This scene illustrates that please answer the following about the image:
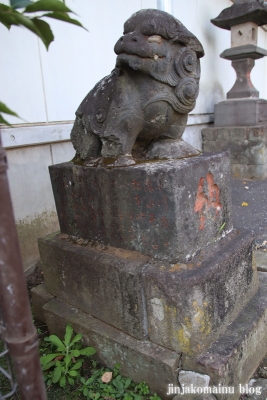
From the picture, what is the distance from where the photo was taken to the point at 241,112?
520 centimetres

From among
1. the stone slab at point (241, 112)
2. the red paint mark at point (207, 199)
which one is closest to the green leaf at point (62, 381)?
the red paint mark at point (207, 199)

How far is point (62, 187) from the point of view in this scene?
1954 mm

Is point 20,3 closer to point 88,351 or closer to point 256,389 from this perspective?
point 88,351

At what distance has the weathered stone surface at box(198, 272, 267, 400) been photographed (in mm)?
1397

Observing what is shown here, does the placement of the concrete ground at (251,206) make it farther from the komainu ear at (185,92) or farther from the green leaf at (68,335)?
the green leaf at (68,335)

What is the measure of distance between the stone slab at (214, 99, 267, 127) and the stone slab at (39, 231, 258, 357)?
381cm

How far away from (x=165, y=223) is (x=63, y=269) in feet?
2.63

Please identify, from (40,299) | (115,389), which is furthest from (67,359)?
(40,299)

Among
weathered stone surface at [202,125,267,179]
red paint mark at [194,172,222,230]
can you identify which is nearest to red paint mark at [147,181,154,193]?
red paint mark at [194,172,222,230]

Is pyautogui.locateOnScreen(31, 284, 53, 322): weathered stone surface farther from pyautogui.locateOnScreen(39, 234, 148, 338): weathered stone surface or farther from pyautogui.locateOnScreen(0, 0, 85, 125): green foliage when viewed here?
pyautogui.locateOnScreen(0, 0, 85, 125): green foliage

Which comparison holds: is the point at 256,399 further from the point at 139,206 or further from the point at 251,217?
the point at 251,217

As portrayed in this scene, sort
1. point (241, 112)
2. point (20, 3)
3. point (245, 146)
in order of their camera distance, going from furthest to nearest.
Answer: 1. point (241, 112)
2. point (245, 146)
3. point (20, 3)

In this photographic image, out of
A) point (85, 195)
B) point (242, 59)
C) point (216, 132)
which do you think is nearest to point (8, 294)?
point (85, 195)

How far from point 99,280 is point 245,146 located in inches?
163
